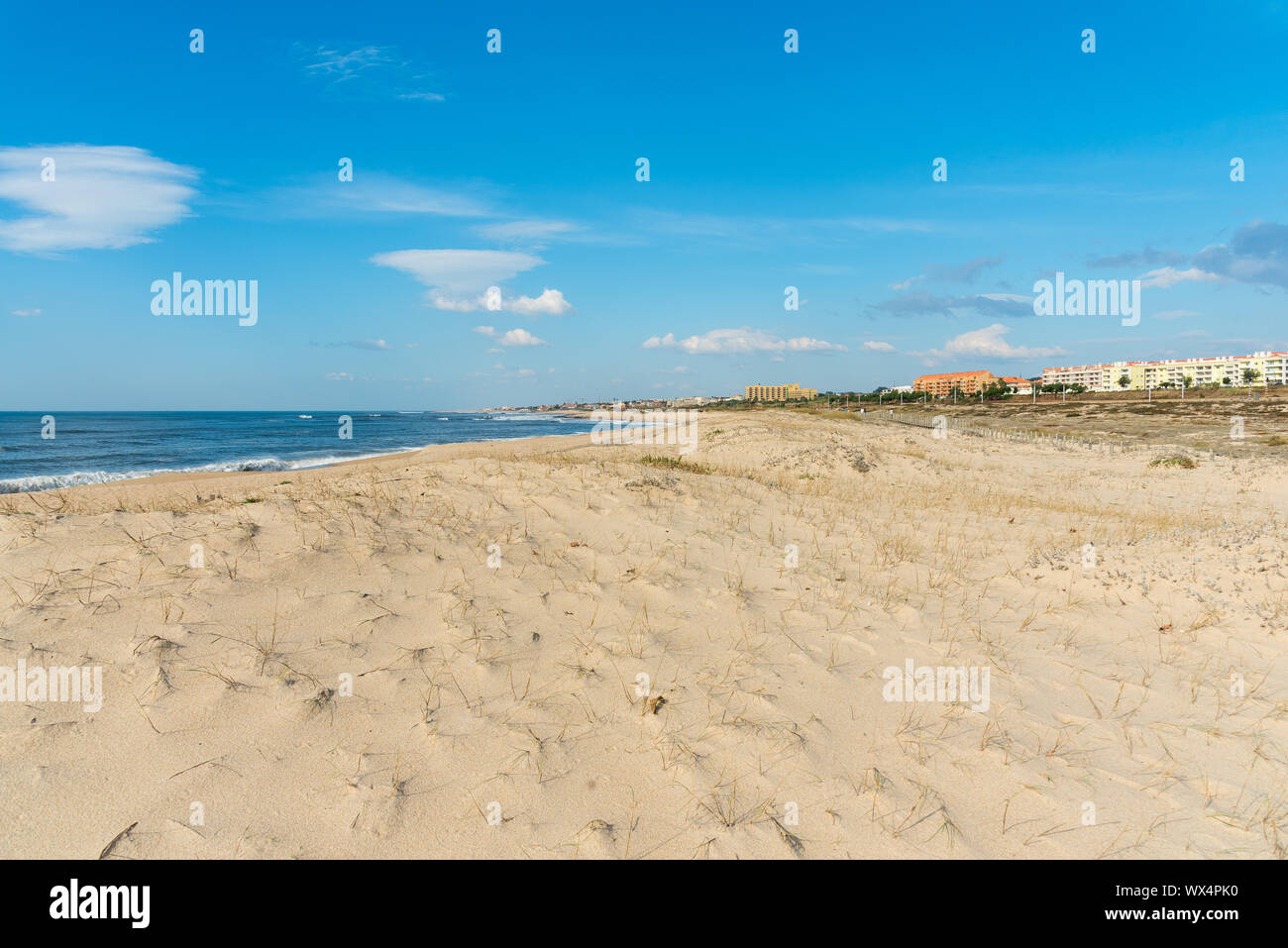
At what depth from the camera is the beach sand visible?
12.5 feet

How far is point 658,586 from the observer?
7.25 m

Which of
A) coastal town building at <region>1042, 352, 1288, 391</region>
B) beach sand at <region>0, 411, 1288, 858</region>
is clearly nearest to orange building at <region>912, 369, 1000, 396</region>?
coastal town building at <region>1042, 352, 1288, 391</region>

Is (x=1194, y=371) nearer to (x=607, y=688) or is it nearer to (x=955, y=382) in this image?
(x=955, y=382)

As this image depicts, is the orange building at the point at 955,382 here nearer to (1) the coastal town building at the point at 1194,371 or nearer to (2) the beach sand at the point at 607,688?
(1) the coastal town building at the point at 1194,371

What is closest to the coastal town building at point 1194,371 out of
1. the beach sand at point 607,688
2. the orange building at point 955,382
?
the orange building at point 955,382

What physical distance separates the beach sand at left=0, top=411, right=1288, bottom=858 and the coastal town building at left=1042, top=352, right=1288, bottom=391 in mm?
177471

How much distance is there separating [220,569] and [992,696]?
25.0 feet

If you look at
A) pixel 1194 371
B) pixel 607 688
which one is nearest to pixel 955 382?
pixel 1194 371

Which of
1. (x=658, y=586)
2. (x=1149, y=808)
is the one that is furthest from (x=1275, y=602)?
(x=658, y=586)

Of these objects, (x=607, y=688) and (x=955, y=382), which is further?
(x=955, y=382)

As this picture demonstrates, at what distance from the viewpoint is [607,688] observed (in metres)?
5.25

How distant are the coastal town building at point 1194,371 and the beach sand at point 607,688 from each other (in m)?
177

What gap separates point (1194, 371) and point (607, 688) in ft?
733

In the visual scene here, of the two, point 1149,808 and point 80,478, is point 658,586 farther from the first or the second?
point 80,478
